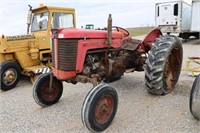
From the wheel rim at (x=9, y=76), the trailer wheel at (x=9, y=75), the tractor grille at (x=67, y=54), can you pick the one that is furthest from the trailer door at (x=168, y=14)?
the tractor grille at (x=67, y=54)

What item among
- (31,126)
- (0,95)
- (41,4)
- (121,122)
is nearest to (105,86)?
(121,122)

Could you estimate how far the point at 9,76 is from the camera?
6266 millimetres

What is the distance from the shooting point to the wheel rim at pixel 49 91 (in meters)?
4.48

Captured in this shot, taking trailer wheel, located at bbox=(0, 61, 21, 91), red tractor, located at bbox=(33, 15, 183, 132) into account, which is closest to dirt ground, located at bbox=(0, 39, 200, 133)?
red tractor, located at bbox=(33, 15, 183, 132)

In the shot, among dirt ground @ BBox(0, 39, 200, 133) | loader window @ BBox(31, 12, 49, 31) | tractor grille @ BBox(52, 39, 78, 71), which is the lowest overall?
dirt ground @ BBox(0, 39, 200, 133)

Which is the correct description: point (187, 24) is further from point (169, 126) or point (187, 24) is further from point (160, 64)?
point (169, 126)

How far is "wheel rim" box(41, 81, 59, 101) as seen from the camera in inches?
177

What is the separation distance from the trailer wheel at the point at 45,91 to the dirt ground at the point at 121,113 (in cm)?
13

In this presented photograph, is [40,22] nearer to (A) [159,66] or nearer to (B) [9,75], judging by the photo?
(B) [9,75]

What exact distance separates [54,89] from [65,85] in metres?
1.47

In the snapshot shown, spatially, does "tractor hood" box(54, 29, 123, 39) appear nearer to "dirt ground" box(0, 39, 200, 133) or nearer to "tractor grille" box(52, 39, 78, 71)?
"tractor grille" box(52, 39, 78, 71)

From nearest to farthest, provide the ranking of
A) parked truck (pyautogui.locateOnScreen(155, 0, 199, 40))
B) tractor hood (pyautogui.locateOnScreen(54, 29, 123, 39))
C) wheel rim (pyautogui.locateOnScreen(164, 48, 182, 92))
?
tractor hood (pyautogui.locateOnScreen(54, 29, 123, 39))
wheel rim (pyautogui.locateOnScreen(164, 48, 182, 92))
parked truck (pyautogui.locateOnScreen(155, 0, 199, 40))

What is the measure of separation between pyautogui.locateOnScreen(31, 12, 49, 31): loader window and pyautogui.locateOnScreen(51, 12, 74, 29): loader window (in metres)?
0.24

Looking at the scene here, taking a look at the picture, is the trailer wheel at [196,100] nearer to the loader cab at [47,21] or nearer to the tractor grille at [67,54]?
the tractor grille at [67,54]
